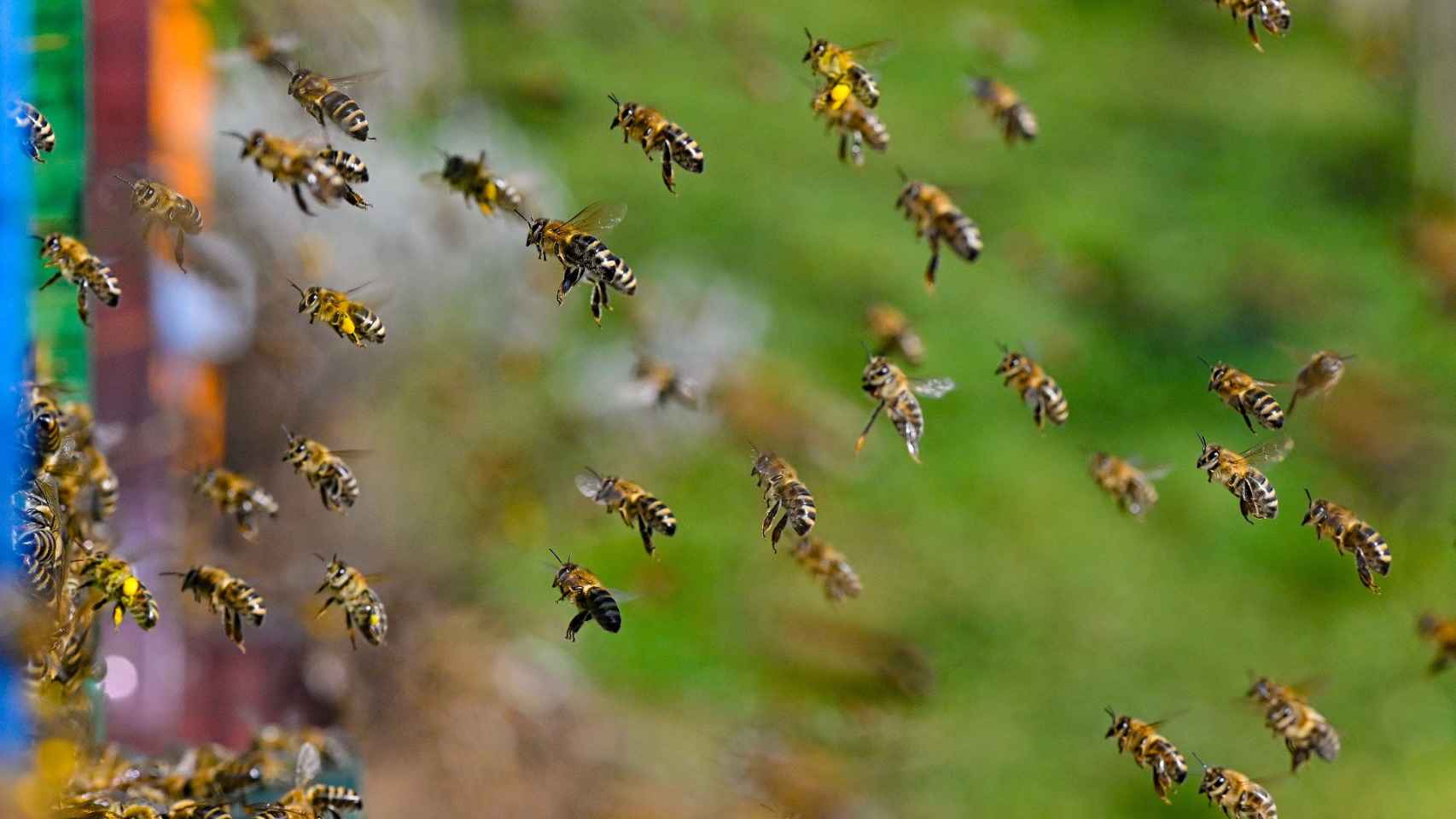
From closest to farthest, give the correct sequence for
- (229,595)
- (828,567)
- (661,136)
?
(229,595), (661,136), (828,567)

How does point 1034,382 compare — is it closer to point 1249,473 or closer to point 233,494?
point 1249,473

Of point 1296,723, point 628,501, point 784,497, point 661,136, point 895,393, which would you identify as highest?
point 661,136

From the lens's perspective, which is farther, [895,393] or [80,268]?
[895,393]

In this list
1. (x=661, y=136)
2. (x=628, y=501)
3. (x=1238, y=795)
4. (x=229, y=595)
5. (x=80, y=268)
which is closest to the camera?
(x=80, y=268)

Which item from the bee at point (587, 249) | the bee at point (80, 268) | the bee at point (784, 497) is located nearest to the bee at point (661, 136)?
the bee at point (587, 249)

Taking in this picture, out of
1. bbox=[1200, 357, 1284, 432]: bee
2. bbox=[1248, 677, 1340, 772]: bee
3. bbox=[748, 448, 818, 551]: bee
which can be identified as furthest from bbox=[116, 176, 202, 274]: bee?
bbox=[1248, 677, 1340, 772]: bee

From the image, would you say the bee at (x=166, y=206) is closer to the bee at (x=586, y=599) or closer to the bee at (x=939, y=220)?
the bee at (x=586, y=599)

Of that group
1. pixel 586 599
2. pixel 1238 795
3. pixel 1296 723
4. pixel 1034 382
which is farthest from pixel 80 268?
pixel 1296 723
